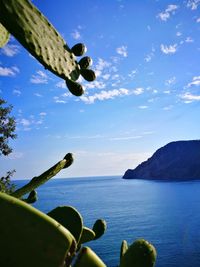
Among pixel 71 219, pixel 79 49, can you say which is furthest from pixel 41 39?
pixel 71 219

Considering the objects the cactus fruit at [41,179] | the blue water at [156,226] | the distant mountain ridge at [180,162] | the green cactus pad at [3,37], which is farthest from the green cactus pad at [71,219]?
the distant mountain ridge at [180,162]

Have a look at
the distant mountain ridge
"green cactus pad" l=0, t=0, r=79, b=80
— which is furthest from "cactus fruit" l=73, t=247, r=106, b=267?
the distant mountain ridge

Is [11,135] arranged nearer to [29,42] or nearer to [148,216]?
[29,42]

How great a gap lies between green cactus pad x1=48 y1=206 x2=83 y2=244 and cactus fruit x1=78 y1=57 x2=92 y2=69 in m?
0.62

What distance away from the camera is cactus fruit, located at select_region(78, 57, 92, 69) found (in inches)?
56.8

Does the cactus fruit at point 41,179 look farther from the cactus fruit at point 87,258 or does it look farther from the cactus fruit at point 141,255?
the cactus fruit at point 87,258

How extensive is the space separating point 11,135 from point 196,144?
A: 181178 mm

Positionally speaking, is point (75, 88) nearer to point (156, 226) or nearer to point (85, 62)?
point (85, 62)

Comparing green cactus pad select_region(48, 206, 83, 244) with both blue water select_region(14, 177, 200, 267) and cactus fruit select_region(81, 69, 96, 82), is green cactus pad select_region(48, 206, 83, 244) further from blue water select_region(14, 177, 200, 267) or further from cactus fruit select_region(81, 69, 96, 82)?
blue water select_region(14, 177, 200, 267)

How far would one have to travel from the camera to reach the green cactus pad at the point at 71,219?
104 centimetres

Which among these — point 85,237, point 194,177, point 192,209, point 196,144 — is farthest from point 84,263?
point 196,144

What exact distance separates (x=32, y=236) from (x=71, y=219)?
462 millimetres

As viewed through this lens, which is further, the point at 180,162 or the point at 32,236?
the point at 180,162

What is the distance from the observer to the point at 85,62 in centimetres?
146
